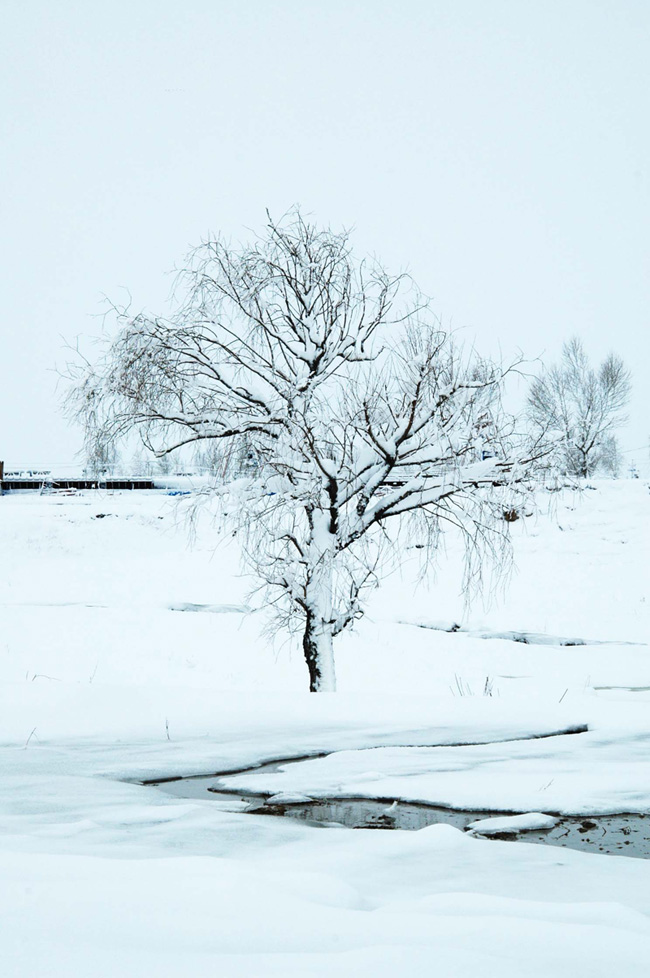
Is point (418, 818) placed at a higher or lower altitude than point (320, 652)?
higher

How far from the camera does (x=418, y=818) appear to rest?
110 inches

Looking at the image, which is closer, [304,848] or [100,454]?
[304,848]

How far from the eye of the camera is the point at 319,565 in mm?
8352

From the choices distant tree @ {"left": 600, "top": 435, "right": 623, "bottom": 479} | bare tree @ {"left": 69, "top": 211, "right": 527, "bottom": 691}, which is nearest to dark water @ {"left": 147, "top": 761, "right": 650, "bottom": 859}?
bare tree @ {"left": 69, "top": 211, "right": 527, "bottom": 691}

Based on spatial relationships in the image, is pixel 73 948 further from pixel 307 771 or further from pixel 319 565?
pixel 319 565

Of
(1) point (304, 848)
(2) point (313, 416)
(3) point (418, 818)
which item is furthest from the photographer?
(2) point (313, 416)

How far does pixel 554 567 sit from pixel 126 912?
21.1m

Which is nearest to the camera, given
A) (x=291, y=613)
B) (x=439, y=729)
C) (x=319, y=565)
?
(x=439, y=729)

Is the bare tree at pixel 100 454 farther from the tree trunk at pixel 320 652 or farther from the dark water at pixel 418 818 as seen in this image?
the dark water at pixel 418 818

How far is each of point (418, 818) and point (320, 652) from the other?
20.1ft

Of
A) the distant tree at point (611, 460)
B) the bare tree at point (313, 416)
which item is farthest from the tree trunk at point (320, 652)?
the distant tree at point (611, 460)

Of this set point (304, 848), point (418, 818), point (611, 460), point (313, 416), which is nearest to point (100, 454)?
A: point (313, 416)

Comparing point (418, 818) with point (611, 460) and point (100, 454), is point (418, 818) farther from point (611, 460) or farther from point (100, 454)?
point (611, 460)

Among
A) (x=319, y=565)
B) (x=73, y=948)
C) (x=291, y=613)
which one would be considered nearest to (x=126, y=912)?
(x=73, y=948)
